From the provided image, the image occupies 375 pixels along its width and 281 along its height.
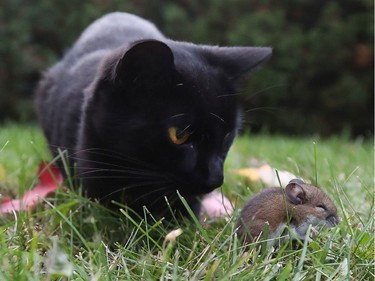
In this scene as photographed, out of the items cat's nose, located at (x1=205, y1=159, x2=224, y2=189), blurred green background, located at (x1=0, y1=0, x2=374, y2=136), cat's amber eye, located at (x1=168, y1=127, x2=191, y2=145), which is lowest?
blurred green background, located at (x1=0, y1=0, x2=374, y2=136)

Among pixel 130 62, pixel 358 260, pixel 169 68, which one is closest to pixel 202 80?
pixel 169 68

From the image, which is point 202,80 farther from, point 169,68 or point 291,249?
point 291,249

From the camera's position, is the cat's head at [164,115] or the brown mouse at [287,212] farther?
the cat's head at [164,115]

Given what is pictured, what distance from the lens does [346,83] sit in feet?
24.6

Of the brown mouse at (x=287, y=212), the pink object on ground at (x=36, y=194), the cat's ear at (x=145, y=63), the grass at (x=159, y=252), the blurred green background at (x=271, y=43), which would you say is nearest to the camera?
the grass at (x=159, y=252)

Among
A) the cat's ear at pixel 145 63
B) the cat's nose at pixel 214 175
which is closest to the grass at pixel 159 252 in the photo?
the cat's nose at pixel 214 175

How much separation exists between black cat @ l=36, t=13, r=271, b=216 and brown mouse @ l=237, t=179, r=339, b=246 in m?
0.22

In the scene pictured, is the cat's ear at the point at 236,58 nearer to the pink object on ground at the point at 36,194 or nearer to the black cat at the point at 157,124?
the black cat at the point at 157,124

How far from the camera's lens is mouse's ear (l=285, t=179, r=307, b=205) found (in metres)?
1.70

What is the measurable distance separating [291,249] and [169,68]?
2.31 ft

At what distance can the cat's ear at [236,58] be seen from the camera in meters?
2.19

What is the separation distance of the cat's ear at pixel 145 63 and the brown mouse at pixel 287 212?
502mm

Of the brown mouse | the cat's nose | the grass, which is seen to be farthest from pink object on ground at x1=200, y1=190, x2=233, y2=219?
the brown mouse

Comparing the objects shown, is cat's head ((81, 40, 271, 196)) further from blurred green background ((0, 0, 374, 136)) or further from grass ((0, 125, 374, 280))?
blurred green background ((0, 0, 374, 136))
